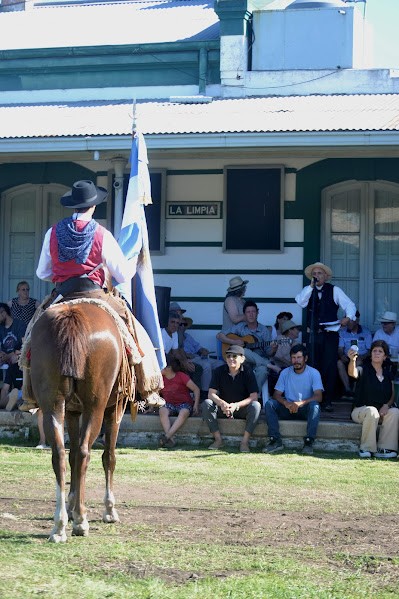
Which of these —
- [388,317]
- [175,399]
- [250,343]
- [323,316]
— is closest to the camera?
[175,399]

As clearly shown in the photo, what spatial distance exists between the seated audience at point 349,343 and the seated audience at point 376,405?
1290 millimetres

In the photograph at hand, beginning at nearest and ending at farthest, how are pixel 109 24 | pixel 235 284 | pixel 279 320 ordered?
pixel 235 284, pixel 279 320, pixel 109 24

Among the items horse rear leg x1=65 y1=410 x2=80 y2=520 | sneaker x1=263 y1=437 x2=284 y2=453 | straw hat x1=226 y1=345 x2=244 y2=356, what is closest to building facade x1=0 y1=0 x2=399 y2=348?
straw hat x1=226 y1=345 x2=244 y2=356

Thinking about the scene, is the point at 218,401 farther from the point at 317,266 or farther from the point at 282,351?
the point at 317,266

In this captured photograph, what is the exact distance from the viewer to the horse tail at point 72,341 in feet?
24.8

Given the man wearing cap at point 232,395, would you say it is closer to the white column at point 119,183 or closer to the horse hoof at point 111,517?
the white column at point 119,183


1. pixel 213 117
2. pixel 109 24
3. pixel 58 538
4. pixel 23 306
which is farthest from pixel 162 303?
pixel 109 24

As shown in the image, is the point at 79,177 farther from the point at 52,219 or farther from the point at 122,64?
the point at 122,64

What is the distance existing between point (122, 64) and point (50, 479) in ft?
31.7

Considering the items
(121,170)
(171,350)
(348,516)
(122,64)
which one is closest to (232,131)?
(121,170)

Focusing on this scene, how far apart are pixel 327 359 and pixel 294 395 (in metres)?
1.19

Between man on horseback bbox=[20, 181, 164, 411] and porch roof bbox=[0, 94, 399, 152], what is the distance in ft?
16.8

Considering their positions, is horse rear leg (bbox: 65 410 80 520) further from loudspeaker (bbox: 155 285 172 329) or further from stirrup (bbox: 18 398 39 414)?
loudspeaker (bbox: 155 285 172 329)

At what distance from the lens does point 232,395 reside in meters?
13.0
